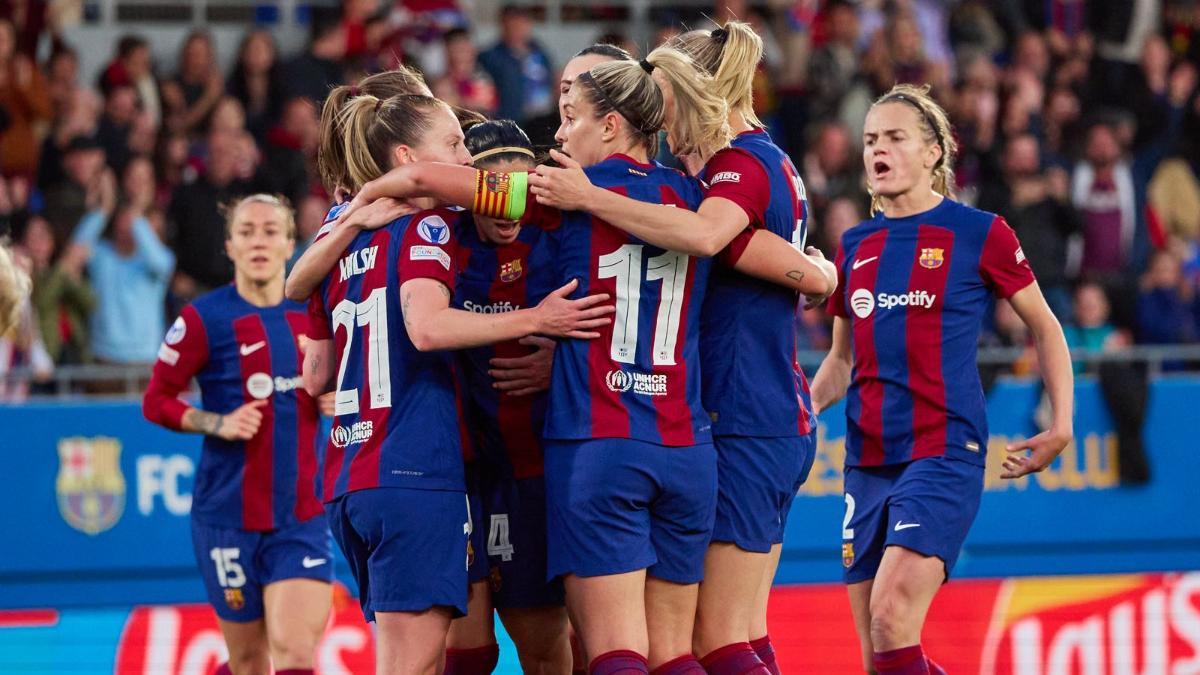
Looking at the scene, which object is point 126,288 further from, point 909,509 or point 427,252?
point 427,252

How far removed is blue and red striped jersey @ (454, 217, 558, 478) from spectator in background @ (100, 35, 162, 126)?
323 inches

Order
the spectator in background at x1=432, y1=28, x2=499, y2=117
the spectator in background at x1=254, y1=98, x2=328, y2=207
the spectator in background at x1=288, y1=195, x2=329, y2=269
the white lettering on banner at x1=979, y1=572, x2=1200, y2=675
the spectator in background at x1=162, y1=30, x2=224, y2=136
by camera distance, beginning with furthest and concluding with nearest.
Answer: the spectator in background at x1=162, y1=30, x2=224, y2=136 → the spectator in background at x1=432, y1=28, x2=499, y2=117 → the spectator in background at x1=254, y1=98, x2=328, y2=207 → the spectator in background at x1=288, y1=195, x2=329, y2=269 → the white lettering on banner at x1=979, y1=572, x2=1200, y2=675

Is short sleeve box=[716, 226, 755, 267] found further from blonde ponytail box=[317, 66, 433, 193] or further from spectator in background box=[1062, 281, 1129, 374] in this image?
spectator in background box=[1062, 281, 1129, 374]

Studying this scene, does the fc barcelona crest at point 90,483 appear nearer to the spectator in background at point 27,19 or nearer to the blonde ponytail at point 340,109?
the spectator in background at point 27,19

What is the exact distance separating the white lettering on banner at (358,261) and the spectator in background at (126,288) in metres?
6.77

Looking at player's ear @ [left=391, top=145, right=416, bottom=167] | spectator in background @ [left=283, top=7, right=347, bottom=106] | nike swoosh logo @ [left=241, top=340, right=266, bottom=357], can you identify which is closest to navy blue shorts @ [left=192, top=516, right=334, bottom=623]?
nike swoosh logo @ [left=241, top=340, right=266, bottom=357]

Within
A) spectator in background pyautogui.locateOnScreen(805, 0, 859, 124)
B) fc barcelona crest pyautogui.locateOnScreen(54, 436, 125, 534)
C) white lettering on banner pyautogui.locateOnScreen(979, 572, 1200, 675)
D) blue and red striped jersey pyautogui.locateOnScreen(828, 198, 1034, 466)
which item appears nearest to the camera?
blue and red striped jersey pyautogui.locateOnScreen(828, 198, 1034, 466)

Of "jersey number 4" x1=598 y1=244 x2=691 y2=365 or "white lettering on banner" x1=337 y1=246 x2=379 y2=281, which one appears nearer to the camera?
"jersey number 4" x1=598 y1=244 x2=691 y2=365

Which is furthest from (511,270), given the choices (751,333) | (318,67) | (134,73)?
(134,73)

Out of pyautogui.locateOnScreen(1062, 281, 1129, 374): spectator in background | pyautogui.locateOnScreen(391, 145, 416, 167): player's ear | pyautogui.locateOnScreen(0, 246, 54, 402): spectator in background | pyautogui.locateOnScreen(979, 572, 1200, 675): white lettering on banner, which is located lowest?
pyautogui.locateOnScreen(979, 572, 1200, 675): white lettering on banner

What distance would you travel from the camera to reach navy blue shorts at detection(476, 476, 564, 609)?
569 cm

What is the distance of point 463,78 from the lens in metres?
13.3

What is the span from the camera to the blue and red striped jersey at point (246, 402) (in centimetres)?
752

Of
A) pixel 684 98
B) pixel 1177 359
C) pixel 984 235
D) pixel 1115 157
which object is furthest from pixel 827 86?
pixel 684 98
